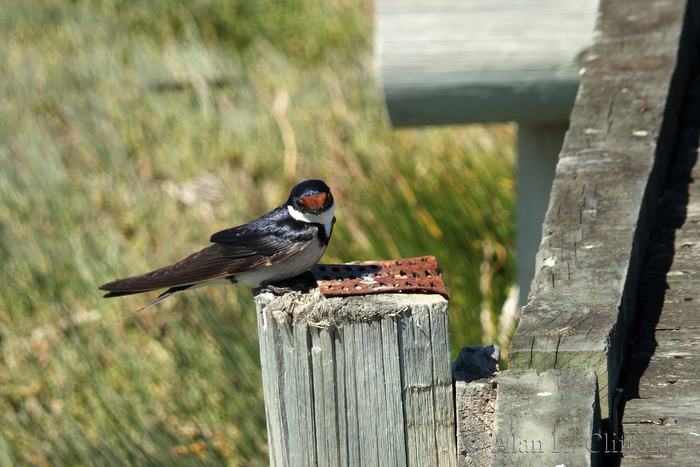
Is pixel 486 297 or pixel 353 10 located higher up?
pixel 353 10

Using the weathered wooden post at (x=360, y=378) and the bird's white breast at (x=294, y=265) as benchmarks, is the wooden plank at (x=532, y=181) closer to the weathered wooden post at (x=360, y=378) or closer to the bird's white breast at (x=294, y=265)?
the bird's white breast at (x=294, y=265)

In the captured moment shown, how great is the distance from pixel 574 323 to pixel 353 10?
5747 mm

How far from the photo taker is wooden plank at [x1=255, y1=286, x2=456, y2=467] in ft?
4.76

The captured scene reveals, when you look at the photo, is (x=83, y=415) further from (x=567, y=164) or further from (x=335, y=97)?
(x=335, y=97)

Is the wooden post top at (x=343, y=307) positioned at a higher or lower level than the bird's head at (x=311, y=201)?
lower

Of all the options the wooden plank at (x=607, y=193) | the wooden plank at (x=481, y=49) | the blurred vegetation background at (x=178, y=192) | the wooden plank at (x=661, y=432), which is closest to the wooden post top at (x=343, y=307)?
the wooden plank at (x=607, y=193)

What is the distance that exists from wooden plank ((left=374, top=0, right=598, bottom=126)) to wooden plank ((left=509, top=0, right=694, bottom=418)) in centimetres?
40

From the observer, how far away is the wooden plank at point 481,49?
10.0 ft

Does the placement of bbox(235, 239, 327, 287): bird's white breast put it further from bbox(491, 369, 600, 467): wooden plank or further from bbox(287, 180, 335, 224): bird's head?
bbox(491, 369, 600, 467): wooden plank

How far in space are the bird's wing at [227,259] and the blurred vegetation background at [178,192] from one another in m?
0.66

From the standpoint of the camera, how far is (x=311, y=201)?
2.12m

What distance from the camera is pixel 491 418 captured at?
145 centimetres

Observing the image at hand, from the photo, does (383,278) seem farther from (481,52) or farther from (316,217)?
(481,52)

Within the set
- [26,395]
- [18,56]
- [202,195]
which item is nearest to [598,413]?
[26,395]
